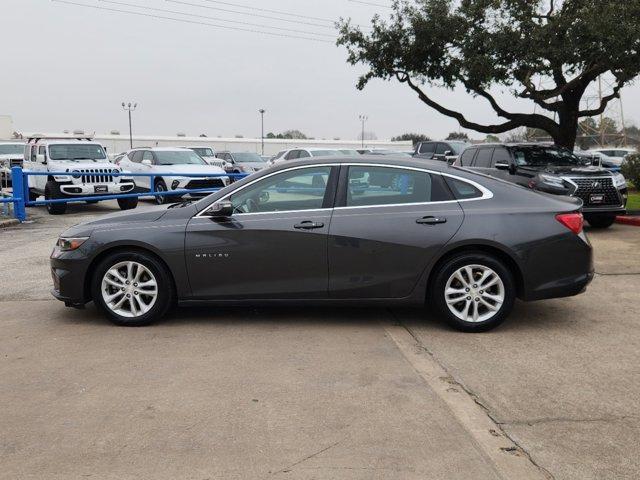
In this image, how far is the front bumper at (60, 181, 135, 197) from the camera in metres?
17.4

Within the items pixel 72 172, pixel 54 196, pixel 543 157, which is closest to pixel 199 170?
pixel 72 172

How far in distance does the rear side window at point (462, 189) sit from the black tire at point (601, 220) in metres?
7.66

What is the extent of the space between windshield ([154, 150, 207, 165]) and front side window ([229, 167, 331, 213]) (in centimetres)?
1466

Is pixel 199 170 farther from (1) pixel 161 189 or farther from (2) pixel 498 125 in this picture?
(2) pixel 498 125

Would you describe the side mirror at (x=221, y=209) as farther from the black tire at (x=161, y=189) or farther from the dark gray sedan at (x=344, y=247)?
the black tire at (x=161, y=189)

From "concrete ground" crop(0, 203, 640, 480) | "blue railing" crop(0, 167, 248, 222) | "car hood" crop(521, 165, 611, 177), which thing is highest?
"car hood" crop(521, 165, 611, 177)

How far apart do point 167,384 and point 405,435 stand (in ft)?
5.77

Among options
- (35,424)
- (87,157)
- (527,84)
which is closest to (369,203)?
(35,424)

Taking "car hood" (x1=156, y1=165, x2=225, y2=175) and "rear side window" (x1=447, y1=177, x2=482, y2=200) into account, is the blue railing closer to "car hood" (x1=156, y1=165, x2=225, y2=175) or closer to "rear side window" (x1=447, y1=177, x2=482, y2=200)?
"car hood" (x1=156, y1=165, x2=225, y2=175)

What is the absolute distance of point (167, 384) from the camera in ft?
14.9

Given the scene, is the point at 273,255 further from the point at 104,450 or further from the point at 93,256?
the point at 104,450

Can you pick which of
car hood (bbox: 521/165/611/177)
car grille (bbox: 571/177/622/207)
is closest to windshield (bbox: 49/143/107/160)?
car hood (bbox: 521/165/611/177)

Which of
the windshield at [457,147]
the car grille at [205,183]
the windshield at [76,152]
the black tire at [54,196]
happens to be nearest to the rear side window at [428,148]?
the windshield at [457,147]

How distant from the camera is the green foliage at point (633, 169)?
59.9ft
